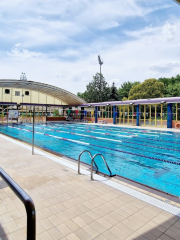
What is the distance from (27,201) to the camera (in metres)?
1.40

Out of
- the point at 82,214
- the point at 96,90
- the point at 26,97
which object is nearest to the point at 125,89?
the point at 96,90

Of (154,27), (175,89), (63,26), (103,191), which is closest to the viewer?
(103,191)

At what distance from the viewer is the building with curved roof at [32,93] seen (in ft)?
73.5

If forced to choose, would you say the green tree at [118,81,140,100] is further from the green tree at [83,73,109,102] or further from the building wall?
the building wall

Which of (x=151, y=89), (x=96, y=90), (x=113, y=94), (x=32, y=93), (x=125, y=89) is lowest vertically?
(x=32, y=93)

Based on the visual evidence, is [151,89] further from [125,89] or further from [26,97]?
[26,97]

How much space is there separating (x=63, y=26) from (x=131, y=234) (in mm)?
9260

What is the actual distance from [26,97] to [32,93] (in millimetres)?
1074

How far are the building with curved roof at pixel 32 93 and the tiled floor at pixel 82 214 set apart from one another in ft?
63.0

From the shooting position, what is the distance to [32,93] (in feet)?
87.6

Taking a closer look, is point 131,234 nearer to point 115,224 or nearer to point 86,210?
point 115,224

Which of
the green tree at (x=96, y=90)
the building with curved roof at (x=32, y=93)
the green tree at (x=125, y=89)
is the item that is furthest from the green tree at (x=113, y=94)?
the building with curved roof at (x=32, y=93)

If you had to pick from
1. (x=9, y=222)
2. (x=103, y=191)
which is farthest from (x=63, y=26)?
(x=9, y=222)

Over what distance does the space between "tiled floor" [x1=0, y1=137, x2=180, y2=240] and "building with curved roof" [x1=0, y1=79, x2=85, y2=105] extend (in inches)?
756
